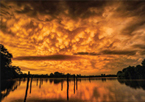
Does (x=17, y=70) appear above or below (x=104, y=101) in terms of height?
above

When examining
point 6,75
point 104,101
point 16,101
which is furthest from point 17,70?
point 104,101

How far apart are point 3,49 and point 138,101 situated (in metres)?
71.3

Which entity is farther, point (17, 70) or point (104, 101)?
point (17, 70)

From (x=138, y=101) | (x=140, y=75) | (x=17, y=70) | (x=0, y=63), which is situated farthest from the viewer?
(x=17, y=70)

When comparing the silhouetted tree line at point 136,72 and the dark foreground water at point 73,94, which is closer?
the dark foreground water at point 73,94

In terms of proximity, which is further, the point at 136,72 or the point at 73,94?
the point at 136,72

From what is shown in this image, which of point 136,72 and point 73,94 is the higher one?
point 136,72

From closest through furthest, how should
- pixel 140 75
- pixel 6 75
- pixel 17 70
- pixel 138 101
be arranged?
pixel 138 101
pixel 6 75
pixel 140 75
pixel 17 70

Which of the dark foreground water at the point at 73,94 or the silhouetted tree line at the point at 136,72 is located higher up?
the silhouetted tree line at the point at 136,72

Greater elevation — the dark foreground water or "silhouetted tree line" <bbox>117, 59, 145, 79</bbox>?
"silhouetted tree line" <bbox>117, 59, 145, 79</bbox>

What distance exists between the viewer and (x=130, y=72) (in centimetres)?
8994

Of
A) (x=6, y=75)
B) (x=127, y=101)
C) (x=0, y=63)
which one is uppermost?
(x=0, y=63)

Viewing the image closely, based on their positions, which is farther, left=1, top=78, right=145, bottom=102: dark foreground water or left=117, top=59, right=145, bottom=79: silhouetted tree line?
left=117, top=59, right=145, bottom=79: silhouetted tree line

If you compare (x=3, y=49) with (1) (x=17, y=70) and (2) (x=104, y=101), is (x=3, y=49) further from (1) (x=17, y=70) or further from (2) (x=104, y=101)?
(2) (x=104, y=101)
